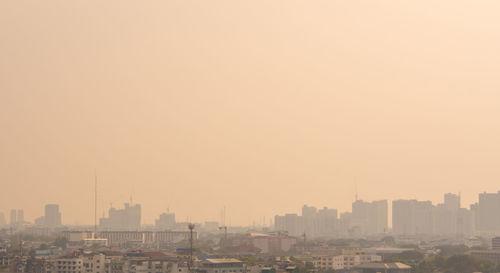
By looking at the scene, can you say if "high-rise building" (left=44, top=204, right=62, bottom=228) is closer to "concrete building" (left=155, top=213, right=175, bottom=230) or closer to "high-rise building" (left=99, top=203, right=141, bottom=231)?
"high-rise building" (left=99, top=203, right=141, bottom=231)

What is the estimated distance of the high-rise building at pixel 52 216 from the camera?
191m

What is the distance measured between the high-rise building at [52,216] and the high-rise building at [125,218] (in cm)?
1321

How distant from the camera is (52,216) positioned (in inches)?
7579

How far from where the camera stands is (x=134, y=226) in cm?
18262

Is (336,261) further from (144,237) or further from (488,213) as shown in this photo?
(488,213)

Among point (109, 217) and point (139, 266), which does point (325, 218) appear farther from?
point (139, 266)

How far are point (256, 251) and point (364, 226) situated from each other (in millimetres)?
106199

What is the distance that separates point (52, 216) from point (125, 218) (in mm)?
18195

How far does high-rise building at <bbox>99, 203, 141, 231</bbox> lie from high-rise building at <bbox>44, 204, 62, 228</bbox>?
43.3 ft

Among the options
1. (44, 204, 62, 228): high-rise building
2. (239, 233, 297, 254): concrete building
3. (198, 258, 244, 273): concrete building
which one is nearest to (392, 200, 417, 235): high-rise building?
(44, 204, 62, 228): high-rise building

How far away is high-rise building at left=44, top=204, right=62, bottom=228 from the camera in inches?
7515

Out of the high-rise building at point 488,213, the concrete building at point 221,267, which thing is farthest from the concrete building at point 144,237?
the concrete building at point 221,267

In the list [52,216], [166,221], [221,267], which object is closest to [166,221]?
[166,221]

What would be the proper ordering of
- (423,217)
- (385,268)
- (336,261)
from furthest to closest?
(423,217) < (336,261) < (385,268)
